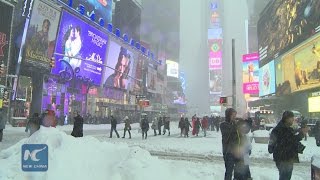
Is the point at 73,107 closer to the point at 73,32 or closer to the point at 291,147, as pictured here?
the point at 73,32

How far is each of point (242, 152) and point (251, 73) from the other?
4088 inches

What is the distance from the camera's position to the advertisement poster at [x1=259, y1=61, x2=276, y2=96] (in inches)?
2743

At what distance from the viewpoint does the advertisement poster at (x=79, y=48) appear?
53469mm

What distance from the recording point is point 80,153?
30.6ft

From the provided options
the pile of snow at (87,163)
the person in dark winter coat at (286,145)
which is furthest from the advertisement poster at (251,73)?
the person in dark winter coat at (286,145)

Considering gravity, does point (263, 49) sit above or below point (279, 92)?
above

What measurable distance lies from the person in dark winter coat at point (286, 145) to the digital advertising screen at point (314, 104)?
43497 mm

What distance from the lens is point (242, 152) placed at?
8.12m

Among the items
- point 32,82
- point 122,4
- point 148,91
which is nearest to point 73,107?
point 32,82

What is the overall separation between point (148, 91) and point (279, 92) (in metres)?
47.1

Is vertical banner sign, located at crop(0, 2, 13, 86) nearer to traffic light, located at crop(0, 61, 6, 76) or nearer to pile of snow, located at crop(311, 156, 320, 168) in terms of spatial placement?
traffic light, located at crop(0, 61, 6, 76)

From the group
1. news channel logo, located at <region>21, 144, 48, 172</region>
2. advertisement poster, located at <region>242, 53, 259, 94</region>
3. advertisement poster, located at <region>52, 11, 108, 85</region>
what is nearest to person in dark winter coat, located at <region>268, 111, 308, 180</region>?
news channel logo, located at <region>21, 144, 48, 172</region>

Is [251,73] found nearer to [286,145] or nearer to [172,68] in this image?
[172,68]

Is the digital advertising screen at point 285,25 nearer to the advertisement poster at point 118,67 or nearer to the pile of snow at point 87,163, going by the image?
the advertisement poster at point 118,67
